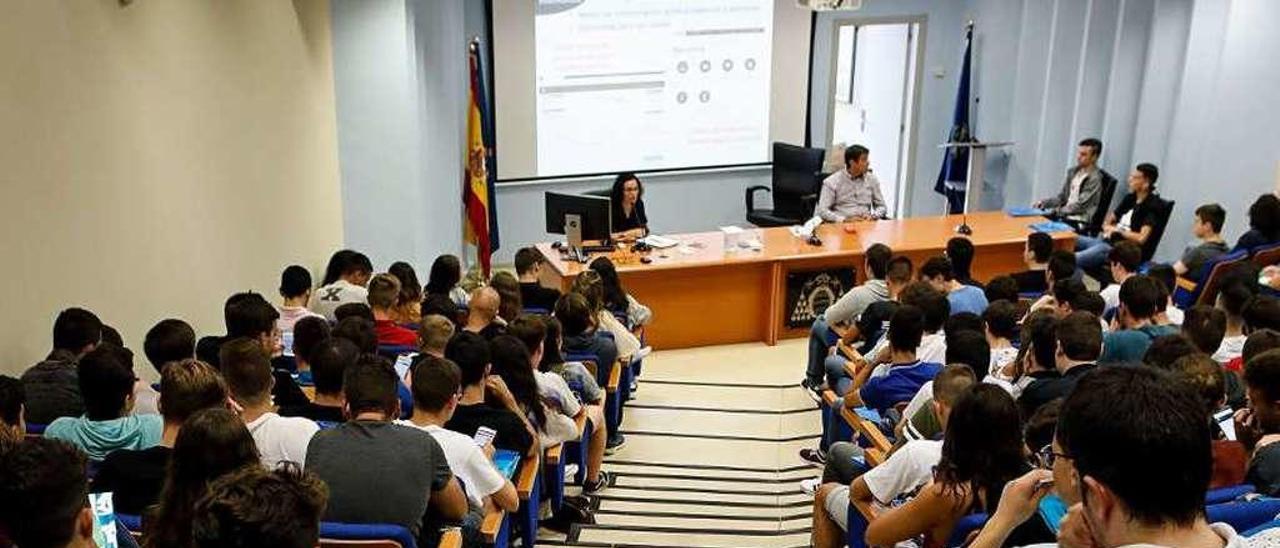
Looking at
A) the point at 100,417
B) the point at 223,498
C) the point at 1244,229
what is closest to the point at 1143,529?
the point at 223,498

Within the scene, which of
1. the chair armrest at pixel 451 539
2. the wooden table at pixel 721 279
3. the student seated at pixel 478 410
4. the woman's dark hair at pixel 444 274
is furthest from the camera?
the wooden table at pixel 721 279

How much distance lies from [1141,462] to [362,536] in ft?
6.33

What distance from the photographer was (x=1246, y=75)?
754 centimetres

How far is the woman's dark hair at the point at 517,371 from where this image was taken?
4125mm

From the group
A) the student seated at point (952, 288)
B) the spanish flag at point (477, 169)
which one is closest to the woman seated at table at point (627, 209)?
the spanish flag at point (477, 169)

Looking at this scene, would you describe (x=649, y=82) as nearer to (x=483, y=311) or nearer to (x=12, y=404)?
(x=483, y=311)

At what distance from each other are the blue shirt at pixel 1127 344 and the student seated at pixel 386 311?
3.15 meters

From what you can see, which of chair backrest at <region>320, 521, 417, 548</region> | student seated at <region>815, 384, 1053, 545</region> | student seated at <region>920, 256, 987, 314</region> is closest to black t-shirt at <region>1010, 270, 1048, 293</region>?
student seated at <region>920, 256, 987, 314</region>

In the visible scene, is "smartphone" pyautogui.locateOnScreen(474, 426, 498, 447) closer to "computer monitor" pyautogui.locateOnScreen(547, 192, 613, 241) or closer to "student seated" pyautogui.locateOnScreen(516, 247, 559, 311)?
"student seated" pyautogui.locateOnScreen(516, 247, 559, 311)

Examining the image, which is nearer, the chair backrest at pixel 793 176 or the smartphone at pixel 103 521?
the smartphone at pixel 103 521

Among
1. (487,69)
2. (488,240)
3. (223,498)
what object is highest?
(487,69)

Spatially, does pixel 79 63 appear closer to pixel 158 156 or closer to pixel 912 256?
pixel 158 156

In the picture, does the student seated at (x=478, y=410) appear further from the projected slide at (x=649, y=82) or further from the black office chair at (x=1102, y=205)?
the black office chair at (x=1102, y=205)

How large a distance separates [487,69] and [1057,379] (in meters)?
6.27
